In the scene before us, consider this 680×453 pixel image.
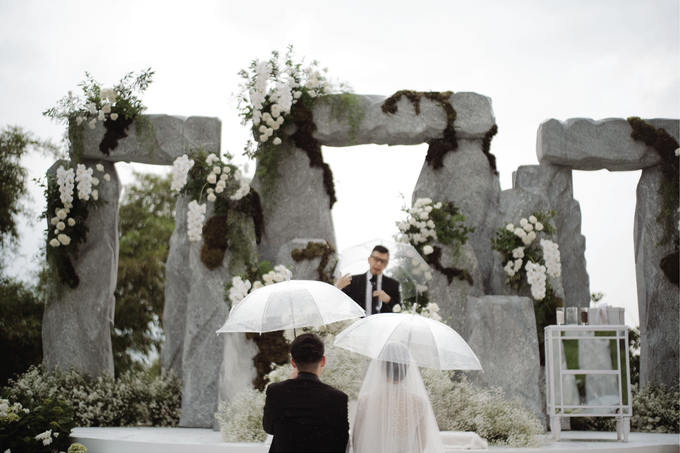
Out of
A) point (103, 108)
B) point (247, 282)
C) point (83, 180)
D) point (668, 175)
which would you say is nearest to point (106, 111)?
point (103, 108)

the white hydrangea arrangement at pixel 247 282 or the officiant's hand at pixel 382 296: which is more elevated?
the white hydrangea arrangement at pixel 247 282

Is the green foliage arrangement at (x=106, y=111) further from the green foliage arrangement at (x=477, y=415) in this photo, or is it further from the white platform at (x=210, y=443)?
the green foliage arrangement at (x=477, y=415)

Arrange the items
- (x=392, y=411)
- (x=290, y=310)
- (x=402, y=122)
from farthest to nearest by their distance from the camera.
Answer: (x=402, y=122) → (x=290, y=310) → (x=392, y=411)

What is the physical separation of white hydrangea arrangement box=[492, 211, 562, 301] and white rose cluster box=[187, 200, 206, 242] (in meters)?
3.61

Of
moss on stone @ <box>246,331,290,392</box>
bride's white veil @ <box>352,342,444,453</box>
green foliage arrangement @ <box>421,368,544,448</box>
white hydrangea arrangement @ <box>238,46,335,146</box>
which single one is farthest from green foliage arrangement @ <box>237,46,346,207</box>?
bride's white veil @ <box>352,342,444,453</box>

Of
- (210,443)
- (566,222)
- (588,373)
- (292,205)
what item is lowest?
(210,443)

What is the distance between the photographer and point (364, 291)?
5980 mm

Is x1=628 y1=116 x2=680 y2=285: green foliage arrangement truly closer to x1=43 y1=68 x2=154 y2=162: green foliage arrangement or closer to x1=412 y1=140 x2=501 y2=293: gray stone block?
x1=412 y1=140 x2=501 y2=293: gray stone block

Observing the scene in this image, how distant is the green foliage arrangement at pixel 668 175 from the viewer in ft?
29.0

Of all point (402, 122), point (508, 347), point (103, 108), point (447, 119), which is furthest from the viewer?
point (447, 119)

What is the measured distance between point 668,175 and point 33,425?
26.0ft

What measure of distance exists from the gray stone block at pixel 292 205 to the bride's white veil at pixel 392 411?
557 centimetres

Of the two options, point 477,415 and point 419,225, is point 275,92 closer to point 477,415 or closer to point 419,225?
point 419,225

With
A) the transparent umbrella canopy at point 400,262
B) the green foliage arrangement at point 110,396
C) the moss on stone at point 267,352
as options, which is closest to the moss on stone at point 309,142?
the transparent umbrella canopy at point 400,262
